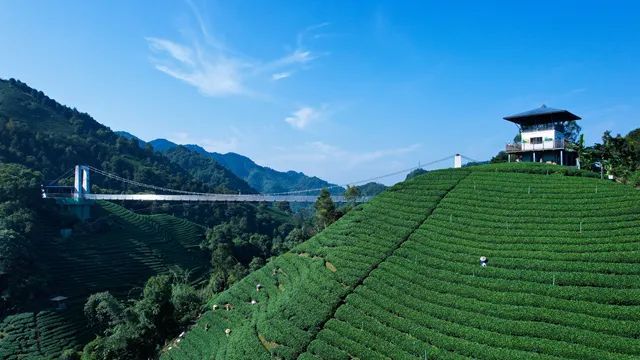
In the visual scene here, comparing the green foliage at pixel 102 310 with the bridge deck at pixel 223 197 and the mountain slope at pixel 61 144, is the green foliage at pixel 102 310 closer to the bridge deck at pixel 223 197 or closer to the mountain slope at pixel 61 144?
the bridge deck at pixel 223 197

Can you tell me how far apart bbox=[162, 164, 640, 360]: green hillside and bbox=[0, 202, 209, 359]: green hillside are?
23759mm

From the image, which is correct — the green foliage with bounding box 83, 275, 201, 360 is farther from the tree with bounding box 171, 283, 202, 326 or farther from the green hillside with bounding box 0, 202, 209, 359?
the green hillside with bounding box 0, 202, 209, 359

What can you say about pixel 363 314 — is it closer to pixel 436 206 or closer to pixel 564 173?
pixel 436 206

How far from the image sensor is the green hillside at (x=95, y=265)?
1841 inches

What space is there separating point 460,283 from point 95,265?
53.5 meters

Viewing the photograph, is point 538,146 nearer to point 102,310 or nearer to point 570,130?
point 570,130

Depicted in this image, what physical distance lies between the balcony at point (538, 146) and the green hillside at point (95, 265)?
4530 centimetres

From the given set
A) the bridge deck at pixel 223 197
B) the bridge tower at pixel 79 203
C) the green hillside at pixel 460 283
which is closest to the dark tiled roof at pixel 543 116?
the green hillside at pixel 460 283

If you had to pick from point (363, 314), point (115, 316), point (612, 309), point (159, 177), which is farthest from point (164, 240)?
point (612, 309)

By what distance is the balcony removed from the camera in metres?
42.5

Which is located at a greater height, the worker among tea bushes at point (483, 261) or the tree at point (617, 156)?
the tree at point (617, 156)

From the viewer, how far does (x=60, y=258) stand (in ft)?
203

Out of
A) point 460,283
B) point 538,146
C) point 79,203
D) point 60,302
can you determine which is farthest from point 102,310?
point 538,146

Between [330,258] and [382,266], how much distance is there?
4580 mm
